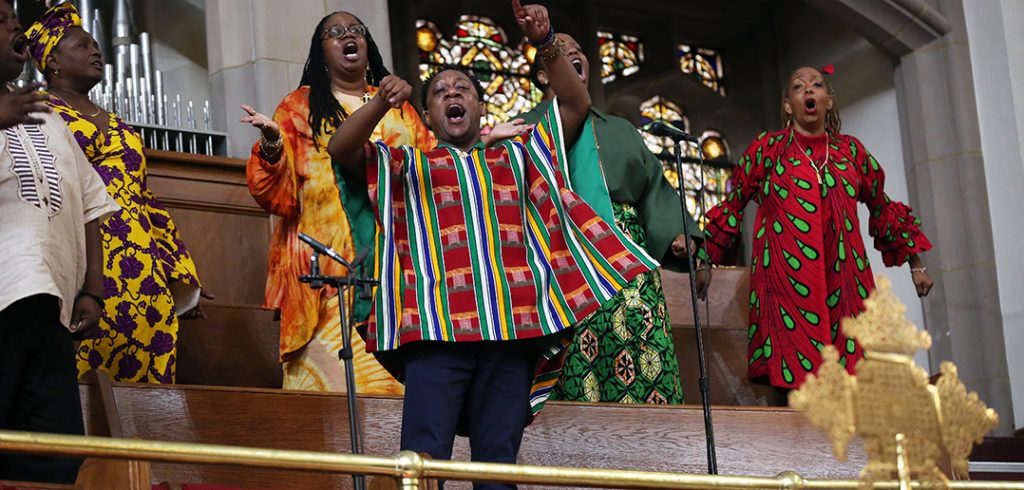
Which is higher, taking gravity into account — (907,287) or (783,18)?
(783,18)

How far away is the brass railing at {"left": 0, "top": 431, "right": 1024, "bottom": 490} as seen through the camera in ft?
8.80

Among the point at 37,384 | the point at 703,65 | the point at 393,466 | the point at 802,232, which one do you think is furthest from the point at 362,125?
the point at 703,65

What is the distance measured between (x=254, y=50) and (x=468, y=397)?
3.55 meters

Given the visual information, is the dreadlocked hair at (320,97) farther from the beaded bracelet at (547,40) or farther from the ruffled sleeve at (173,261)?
the beaded bracelet at (547,40)

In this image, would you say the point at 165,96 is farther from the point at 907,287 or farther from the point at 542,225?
the point at 907,287

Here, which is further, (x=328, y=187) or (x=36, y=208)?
(x=328, y=187)

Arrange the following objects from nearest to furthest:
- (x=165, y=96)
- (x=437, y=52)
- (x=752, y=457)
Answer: (x=752, y=457) → (x=165, y=96) → (x=437, y=52)

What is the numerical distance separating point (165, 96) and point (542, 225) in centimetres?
339

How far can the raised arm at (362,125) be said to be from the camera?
400cm

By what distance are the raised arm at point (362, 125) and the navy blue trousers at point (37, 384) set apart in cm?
79

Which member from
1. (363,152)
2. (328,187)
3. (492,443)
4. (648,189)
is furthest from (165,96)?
(492,443)

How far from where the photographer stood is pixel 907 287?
8.99 m

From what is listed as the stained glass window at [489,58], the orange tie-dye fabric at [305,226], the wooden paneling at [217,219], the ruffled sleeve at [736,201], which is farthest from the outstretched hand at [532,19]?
the stained glass window at [489,58]

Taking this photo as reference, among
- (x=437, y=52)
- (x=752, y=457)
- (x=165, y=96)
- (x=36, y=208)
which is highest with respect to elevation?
(x=437, y=52)
